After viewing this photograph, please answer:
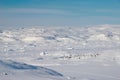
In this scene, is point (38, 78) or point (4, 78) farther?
point (38, 78)

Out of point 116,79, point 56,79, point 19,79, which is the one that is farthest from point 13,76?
point 116,79

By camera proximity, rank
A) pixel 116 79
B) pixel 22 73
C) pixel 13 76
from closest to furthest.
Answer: pixel 13 76, pixel 22 73, pixel 116 79

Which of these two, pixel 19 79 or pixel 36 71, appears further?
pixel 36 71

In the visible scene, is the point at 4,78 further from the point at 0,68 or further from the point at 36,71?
the point at 36,71

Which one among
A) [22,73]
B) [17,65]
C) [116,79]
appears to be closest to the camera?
[22,73]

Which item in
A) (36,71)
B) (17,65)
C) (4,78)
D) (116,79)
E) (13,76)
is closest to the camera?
(4,78)

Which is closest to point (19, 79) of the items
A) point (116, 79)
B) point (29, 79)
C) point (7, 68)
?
point (29, 79)

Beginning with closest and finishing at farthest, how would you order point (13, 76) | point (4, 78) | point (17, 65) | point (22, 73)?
point (4, 78), point (13, 76), point (22, 73), point (17, 65)

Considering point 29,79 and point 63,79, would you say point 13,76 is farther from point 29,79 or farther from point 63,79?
point 63,79

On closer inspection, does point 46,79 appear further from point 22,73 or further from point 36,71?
point 36,71
